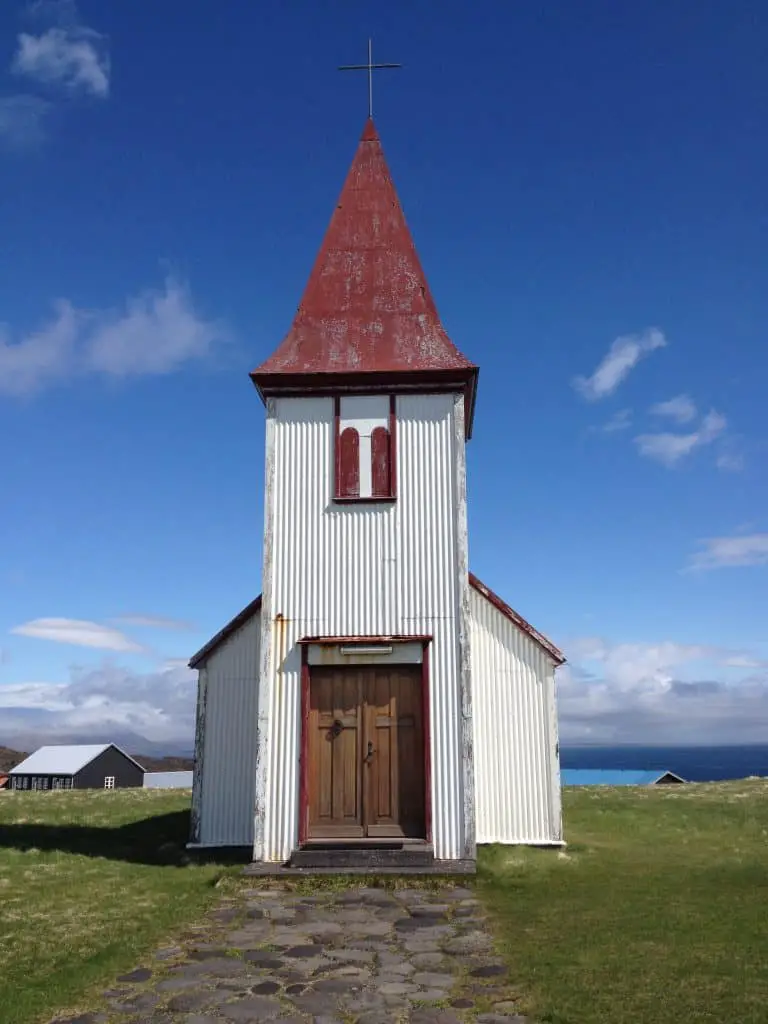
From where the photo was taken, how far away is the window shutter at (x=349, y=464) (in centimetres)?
1438

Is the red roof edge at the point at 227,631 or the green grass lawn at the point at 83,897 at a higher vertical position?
the red roof edge at the point at 227,631

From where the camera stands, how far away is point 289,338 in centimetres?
1541

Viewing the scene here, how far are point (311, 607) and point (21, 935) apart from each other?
6.31 m

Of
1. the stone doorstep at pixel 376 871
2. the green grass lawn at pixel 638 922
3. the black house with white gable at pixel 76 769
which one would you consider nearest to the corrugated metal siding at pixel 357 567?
the stone doorstep at pixel 376 871

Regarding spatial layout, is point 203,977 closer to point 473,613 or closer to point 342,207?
point 473,613

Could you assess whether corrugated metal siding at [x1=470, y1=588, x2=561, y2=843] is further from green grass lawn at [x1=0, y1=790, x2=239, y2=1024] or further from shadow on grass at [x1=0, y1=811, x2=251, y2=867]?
green grass lawn at [x1=0, y1=790, x2=239, y2=1024]

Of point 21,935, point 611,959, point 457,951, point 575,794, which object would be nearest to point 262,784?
point 21,935

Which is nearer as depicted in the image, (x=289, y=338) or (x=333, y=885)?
(x=333, y=885)

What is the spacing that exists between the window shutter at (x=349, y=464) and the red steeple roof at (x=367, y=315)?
865 mm

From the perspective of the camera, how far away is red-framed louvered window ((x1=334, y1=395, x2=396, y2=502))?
14352mm

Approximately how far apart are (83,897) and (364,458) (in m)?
7.71

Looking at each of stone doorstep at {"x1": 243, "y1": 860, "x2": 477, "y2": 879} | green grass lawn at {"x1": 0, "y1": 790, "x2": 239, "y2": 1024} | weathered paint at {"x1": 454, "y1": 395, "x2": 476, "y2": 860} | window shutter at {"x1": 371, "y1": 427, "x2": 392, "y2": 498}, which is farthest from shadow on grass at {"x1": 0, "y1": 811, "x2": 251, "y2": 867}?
window shutter at {"x1": 371, "y1": 427, "x2": 392, "y2": 498}

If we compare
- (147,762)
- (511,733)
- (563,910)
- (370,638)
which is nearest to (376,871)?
(563,910)

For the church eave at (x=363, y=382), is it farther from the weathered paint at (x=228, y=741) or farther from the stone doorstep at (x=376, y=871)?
the stone doorstep at (x=376, y=871)
